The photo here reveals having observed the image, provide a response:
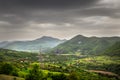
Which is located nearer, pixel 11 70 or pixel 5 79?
pixel 5 79

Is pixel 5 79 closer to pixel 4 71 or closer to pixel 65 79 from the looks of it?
pixel 4 71

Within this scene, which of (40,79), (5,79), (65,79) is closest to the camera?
(5,79)

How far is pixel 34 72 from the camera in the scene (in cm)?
13362

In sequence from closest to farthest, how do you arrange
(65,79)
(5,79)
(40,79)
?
(5,79) → (40,79) → (65,79)

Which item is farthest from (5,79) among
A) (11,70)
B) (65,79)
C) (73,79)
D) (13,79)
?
(65,79)

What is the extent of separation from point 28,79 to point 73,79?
28691mm

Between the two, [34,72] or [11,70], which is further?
[11,70]

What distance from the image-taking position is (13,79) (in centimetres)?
12425

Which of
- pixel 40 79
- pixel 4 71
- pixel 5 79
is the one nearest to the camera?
pixel 5 79

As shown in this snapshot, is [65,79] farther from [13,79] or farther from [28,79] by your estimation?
[13,79]

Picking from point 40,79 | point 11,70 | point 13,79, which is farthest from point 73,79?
point 11,70

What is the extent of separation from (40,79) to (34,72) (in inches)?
223

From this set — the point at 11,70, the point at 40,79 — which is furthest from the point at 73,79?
the point at 11,70

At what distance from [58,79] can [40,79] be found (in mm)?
31888
